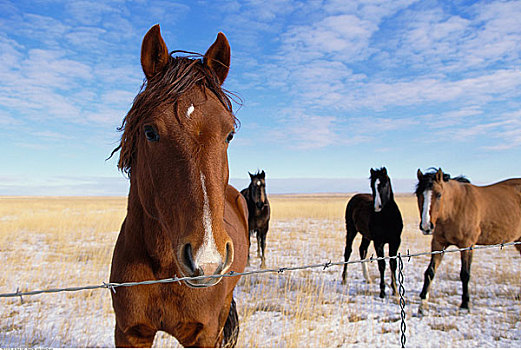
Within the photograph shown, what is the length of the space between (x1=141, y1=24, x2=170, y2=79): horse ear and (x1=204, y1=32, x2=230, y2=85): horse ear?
9.1 inches

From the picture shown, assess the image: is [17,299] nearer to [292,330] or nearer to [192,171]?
[292,330]

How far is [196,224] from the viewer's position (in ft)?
4.19

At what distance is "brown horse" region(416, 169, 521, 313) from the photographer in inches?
220

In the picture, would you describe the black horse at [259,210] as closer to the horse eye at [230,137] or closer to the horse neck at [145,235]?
the horse neck at [145,235]

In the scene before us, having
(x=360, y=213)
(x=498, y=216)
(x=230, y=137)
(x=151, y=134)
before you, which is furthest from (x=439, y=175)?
(x=151, y=134)

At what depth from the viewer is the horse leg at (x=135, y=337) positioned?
1894mm

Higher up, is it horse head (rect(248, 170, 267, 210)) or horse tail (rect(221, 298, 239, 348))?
horse head (rect(248, 170, 267, 210))

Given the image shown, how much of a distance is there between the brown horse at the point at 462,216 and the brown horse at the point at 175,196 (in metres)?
4.85

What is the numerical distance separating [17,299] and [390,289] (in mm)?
6912

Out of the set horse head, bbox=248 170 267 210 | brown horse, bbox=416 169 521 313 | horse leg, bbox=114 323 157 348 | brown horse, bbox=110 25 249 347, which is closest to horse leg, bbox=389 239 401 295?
brown horse, bbox=416 169 521 313

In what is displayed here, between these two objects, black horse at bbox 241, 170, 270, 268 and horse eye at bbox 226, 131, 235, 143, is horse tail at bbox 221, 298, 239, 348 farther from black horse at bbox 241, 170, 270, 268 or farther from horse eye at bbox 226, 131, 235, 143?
black horse at bbox 241, 170, 270, 268

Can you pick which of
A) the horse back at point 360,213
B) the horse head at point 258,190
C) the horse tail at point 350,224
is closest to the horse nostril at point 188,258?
the horse back at point 360,213

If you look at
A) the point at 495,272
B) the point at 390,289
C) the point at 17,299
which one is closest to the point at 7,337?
the point at 17,299

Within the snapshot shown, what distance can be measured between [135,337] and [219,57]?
1.76m
